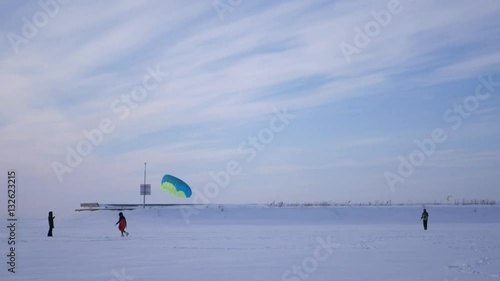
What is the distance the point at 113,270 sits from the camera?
1459 cm

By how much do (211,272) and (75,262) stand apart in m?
4.76

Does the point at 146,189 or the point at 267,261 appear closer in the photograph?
the point at 267,261

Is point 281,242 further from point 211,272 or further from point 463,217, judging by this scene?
point 463,217

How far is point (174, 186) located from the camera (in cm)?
5575

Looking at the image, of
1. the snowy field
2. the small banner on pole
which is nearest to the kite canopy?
the small banner on pole

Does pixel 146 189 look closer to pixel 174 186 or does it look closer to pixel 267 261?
pixel 174 186

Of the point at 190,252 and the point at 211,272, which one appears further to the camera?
the point at 190,252

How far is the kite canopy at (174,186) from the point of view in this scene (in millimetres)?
55812

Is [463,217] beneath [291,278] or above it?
above

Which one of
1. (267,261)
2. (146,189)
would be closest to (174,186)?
(146,189)

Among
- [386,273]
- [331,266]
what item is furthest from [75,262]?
[386,273]

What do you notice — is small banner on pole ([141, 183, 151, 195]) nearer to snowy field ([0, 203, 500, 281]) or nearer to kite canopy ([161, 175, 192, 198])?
kite canopy ([161, 175, 192, 198])

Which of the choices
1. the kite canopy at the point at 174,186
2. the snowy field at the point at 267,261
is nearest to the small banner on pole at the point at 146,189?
the kite canopy at the point at 174,186

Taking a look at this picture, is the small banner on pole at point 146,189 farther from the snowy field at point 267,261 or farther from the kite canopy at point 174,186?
the snowy field at point 267,261
